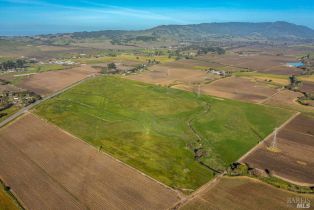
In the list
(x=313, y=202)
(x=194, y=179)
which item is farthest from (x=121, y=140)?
(x=313, y=202)

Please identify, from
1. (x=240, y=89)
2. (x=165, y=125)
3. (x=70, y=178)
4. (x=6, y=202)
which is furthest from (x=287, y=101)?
(x=6, y=202)

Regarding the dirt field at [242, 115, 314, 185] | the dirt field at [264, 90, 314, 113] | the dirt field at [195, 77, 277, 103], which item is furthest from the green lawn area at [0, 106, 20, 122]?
the dirt field at [264, 90, 314, 113]

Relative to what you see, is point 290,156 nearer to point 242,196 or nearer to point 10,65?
point 242,196

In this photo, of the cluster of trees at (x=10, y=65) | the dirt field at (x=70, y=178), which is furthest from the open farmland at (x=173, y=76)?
the cluster of trees at (x=10, y=65)

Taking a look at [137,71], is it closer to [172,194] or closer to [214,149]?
[214,149]

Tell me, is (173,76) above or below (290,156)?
below
